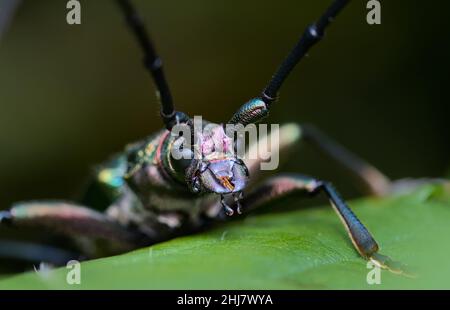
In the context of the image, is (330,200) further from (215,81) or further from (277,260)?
(215,81)

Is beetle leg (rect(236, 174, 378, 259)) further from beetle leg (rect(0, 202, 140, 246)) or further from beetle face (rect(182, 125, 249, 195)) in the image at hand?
beetle leg (rect(0, 202, 140, 246))

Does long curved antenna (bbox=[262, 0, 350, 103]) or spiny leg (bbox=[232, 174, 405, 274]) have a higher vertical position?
long curved antenna (bbox=[262, 0, 350, 103])

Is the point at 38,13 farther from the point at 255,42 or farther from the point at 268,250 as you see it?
the point at 268,250

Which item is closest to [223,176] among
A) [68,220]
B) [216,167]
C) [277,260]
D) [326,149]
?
[216,167]

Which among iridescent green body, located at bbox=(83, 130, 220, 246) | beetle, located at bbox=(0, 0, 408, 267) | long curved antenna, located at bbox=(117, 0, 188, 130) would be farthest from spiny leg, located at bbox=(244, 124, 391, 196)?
long curved antenna, located at bbox=(117, 0, 188, 130)

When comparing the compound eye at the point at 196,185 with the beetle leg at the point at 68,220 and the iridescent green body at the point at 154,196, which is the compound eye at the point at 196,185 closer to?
the iridescent green body at the point at 154,196

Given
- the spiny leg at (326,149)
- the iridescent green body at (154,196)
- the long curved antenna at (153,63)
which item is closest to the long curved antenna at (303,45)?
the long curved antenna at (153,63)

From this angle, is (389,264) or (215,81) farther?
(215,81)

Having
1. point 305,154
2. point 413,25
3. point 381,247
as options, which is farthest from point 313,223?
point 413,25
